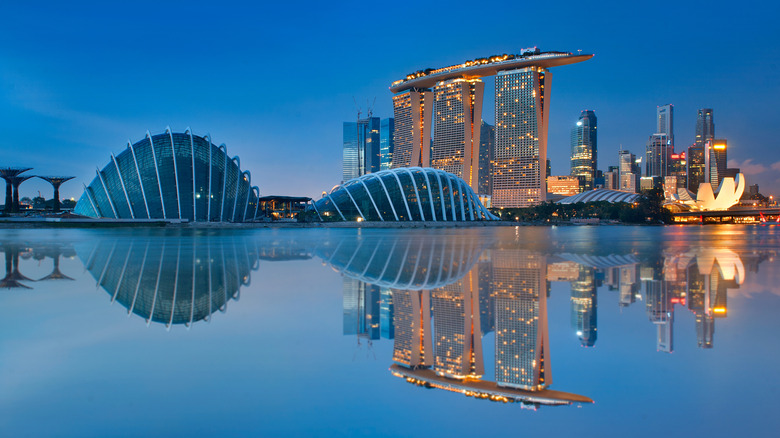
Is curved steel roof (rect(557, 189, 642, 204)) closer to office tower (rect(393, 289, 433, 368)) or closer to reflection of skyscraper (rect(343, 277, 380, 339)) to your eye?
reflection of skyscraper (rect(343, 277, 380, 339))

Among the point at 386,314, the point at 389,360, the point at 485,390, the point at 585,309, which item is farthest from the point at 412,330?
the point at 585,309

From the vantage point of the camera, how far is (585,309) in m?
9.55

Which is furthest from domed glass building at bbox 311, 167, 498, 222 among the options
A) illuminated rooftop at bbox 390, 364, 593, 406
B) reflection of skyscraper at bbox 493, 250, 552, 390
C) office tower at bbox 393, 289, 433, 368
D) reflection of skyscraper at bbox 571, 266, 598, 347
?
illuminated rooftop at bbox 390, 364, 593, 406

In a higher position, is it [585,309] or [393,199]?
[393,199]

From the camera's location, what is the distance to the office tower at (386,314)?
7.53 meters

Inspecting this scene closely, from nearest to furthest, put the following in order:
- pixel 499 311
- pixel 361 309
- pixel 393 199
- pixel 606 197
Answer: pixel 499 311 < pixel 361 309 < pixel 393 199 < pixel 606 197

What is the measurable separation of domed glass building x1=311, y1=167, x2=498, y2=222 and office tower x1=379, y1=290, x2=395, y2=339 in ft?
268

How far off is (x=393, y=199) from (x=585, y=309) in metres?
84.8

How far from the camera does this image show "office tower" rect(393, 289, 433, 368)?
642cm

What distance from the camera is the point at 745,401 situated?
15.7ft

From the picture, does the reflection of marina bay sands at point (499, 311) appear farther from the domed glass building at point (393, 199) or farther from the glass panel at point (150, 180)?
the domed glass building at point (393, 199)

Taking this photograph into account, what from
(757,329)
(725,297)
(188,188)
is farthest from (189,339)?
(188,188)

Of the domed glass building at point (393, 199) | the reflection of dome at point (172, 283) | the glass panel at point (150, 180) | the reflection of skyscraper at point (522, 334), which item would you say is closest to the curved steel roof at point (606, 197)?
the domed glass building at point (393, 199)

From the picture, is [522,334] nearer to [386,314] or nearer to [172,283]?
[386,314]
